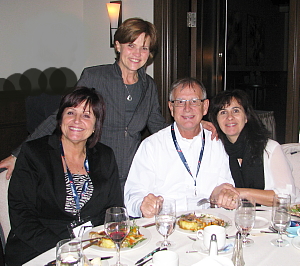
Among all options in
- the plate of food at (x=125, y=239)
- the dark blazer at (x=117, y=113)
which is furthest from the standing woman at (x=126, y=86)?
the plate of food at (x=125, y=239)

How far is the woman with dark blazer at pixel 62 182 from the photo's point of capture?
1925mm

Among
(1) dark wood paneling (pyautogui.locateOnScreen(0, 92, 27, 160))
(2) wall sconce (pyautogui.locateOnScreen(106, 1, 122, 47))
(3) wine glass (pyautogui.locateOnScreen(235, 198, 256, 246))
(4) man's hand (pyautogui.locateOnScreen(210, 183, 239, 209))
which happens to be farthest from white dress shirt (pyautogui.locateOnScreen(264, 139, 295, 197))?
(1) dark wood paneling (pyautogui.locateOnScreen(0, 92, 27, 160))

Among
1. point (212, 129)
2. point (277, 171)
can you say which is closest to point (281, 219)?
point (277, 171)

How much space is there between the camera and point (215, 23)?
4.76m

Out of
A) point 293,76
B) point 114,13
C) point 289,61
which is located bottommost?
point 293,76

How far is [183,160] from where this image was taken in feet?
7.89

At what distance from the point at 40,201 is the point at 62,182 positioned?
16cm

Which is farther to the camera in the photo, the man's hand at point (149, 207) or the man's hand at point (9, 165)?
the man's hand at point (9, 165)

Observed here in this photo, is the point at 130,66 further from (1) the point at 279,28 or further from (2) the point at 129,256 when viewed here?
(1) the point at 279,28

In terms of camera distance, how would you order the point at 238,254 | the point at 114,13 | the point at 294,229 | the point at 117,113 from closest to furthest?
the point at 238,254 < the point at 294,229 < the point at 117,113 < the point at 114,13

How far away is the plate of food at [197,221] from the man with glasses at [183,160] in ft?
Result: 2.00

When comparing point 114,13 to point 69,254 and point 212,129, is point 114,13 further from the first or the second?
point 69,254

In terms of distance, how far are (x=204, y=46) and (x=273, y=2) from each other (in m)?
1.08

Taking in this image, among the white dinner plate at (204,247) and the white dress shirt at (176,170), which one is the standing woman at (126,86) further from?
the white dinner plate at (204,247)
